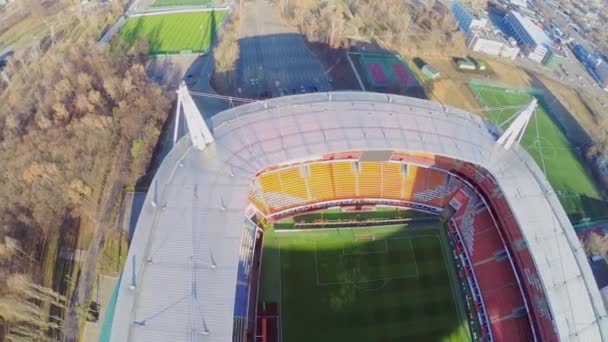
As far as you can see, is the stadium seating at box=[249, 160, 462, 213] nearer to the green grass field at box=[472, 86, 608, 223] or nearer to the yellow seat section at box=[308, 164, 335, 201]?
the yellow seat section at box=[308, 164, 335, 201]

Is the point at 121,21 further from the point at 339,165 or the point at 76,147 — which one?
Result: the point at 339,165

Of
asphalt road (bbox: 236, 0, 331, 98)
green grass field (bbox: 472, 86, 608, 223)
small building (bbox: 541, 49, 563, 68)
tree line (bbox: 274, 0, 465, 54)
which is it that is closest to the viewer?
green grass field (bbox: 472, 86, 608, 223)

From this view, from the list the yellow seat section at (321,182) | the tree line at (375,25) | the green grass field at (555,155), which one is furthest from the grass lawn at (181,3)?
the green grass field at (555,155)

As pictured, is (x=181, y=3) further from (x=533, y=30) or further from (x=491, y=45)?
(x=533, y=30)

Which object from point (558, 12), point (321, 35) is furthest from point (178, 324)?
point (558, 12)

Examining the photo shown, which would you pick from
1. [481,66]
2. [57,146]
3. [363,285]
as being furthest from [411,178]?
[57,146]

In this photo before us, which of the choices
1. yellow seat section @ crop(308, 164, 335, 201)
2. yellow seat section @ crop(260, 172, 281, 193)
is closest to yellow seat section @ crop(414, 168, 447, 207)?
yellow seat section @ crop(308, 164, 335, 201)

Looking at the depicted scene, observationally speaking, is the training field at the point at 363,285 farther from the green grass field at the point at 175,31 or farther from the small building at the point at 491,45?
the small building at the point at 491,45
